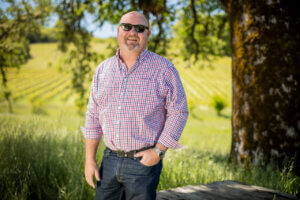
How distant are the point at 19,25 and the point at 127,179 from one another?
742 centimetres

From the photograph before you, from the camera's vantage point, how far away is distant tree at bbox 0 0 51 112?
271 inches

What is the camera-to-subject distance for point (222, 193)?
2.68 meters

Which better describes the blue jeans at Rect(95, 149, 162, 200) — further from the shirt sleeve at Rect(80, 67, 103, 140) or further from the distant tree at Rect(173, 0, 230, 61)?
the distant tree at Rect(173, 0, 230, 61)

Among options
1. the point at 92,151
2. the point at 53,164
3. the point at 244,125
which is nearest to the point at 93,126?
the point at 92,151

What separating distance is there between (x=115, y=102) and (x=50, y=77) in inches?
2431

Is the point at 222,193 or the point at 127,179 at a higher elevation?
the point at 127,179

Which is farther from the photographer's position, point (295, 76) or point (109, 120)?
point (295, 76)

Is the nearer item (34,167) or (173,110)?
(173,110)

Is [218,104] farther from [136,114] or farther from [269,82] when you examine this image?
[136,114]

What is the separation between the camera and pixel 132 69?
70.0 inches

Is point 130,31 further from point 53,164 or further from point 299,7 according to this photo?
point 299,7

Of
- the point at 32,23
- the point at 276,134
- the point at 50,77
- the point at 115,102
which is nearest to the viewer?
the point at 115,102

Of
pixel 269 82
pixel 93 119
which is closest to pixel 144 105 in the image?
pixel 93 119

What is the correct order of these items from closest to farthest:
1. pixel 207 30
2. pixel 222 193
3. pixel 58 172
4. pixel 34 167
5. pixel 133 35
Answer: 1. pixel 133 35
2. pixel 222 193
3. pixel 34 167
4. pixel 58 172
5. pixel 207 30
